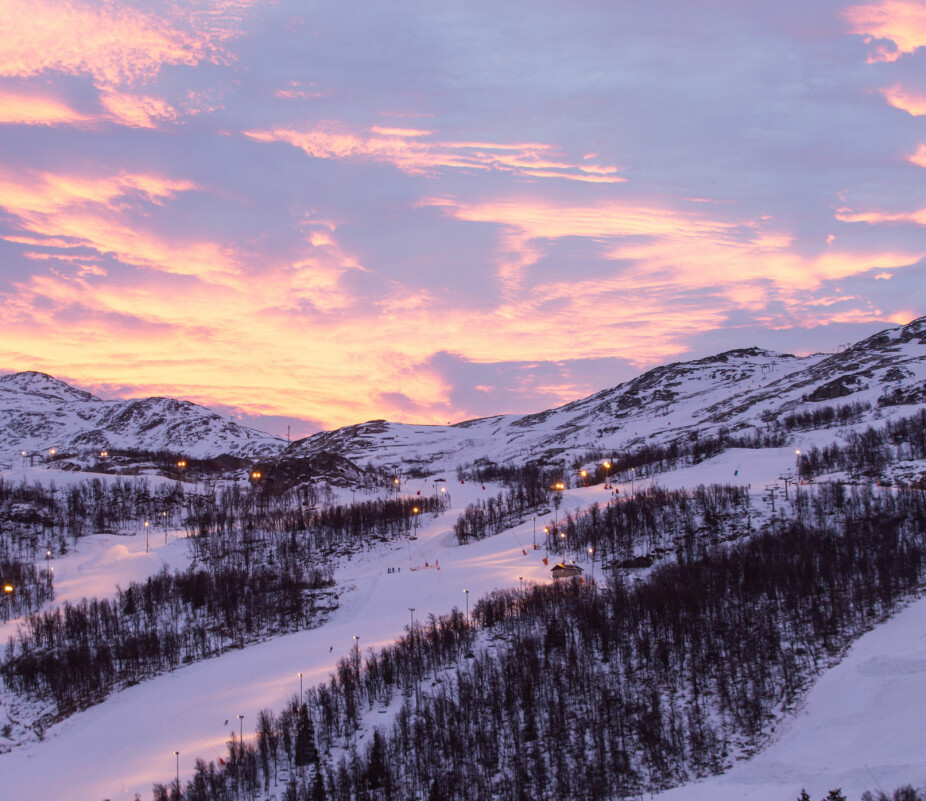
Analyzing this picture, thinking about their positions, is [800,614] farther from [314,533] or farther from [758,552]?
[314,533]

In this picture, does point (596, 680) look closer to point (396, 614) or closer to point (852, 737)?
point (852, 737)

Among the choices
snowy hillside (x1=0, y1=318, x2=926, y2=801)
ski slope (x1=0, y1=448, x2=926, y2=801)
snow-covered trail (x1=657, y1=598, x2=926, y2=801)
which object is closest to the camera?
snow-covered trail (x1=657, y1=598, x2=926, y2=801)

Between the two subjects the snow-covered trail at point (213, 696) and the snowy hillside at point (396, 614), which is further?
the snow-covered trail at point (213, 696)

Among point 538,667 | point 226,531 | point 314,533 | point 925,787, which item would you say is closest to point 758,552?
point 538,667

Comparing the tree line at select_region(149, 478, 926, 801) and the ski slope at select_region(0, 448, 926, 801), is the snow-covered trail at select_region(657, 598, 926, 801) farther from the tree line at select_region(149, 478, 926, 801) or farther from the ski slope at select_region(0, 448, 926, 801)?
the tree line at select_region(149, 478, 926, 801)

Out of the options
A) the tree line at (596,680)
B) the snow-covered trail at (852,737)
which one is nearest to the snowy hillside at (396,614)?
the snow-covered trail at (852,737)

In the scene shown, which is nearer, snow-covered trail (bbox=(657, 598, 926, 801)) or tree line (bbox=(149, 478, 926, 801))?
snow-covered trail (bbox=(657, 598, 926, 801))

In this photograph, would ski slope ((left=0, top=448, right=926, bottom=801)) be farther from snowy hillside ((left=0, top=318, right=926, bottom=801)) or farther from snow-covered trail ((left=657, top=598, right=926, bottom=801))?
snowy hillside ((left=0, top=318, right=926, bottom=801))

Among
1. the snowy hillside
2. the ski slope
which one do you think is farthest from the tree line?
the ski slope

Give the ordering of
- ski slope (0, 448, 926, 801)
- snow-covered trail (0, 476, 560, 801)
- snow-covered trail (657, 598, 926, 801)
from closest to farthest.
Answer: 1. snow-covered trail (657, 598, 926, 801)
2. ski slope (0, 448, 926, 801)
3. snow-covered trail (0, 476, 560, 801)

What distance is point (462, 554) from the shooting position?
137875 mm

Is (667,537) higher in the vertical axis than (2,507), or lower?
lower

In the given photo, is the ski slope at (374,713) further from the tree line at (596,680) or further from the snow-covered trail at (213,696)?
the tree line at (596,680)

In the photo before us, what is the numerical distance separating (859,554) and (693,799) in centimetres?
5645
